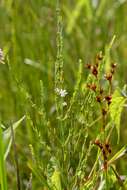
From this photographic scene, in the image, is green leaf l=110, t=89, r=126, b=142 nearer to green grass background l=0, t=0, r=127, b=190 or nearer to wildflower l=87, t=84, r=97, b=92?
wildflower l=87, t=84, r=97, b=92

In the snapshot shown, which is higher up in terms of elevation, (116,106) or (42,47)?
(42,47)

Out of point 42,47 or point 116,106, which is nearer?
point 116,106

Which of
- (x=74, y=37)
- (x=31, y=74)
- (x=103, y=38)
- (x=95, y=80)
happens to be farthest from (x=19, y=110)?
(x=95, y=80)

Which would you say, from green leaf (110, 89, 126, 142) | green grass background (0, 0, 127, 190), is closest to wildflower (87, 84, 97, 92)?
green leaf (110, 89, 126, 142)

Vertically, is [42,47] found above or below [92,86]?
above

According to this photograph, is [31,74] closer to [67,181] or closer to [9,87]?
[9,87]

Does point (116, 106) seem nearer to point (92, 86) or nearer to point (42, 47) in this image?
point (92, 86)

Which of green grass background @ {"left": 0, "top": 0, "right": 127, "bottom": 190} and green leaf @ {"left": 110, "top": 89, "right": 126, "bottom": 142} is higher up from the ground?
green grass background @ {"left": 0, "top": 0, "right": 127, "bottom": 190}

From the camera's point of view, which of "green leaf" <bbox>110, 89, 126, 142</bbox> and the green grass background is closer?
"green leaf" <bbox>110, 89, 126, 142</bbox>

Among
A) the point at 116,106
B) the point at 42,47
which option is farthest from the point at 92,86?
the point at 42,47

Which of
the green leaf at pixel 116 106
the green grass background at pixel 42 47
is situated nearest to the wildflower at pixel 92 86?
the green leaf at pixel 116 106

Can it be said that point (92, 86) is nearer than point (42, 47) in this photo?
Yes
